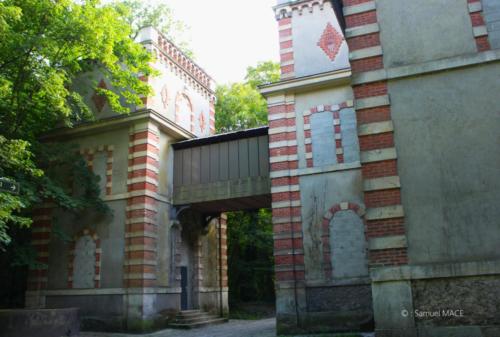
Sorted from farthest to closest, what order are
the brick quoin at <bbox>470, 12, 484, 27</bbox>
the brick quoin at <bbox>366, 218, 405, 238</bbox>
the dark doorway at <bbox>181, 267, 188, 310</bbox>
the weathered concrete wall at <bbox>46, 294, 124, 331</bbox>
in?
1. the dark doorway at <bbox>181, 267, 188, 310</bbox>
2. the weathered concrete wall at <bbox>46, 294, 124, 331</bbox>
3. the brick quoin at <bbox>470, 12, 484, 27</bbox>
4. the brick quoin at <bbox>366, 218, 405, 238</bbox>

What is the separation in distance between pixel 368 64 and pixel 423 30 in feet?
4.00

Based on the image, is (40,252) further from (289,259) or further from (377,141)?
(377,141)

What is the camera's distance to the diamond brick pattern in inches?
634

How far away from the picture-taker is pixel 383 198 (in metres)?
8.20

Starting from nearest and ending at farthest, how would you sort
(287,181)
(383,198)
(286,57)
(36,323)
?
(383,198) → (36,323) → (287,181) → (286,57)

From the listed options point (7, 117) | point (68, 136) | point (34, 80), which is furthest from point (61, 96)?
point (68, 136)

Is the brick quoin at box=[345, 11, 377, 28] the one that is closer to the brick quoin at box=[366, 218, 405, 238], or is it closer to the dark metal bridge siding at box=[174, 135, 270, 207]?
the brick quoin at box=[366, 218, 405, 238]

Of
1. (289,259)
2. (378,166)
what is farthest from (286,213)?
(378,166)

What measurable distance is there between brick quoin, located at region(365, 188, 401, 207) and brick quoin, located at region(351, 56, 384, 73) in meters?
2.44

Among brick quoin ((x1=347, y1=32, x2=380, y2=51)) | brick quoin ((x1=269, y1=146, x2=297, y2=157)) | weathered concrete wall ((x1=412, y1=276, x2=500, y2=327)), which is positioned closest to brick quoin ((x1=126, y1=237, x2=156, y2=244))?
brick quoin ((x1=269, y1=146, x2=297, y2=157))

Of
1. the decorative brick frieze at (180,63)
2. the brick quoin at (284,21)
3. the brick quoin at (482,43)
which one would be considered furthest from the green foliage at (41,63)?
the brick quoin at (482,43)

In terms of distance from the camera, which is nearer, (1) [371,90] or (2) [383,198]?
(2) [383,198]

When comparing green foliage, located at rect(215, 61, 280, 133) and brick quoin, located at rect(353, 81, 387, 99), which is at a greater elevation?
green foliage, located at rect(215, 61, 280, 133)

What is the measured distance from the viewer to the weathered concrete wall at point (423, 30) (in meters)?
8.60
